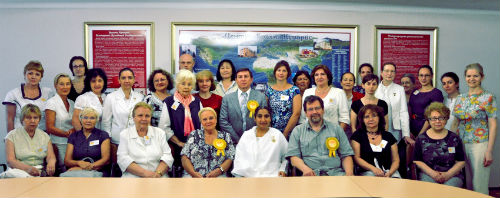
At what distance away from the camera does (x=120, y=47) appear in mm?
5305

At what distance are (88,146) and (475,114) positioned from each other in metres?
4.05

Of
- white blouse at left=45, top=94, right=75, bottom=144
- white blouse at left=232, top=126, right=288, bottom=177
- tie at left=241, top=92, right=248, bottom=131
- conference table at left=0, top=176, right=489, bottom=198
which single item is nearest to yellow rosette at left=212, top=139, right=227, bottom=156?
white blouse at left=232, top=126, right=288, bottom=177

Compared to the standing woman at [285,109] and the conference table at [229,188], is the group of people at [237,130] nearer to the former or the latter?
the standing woman at [285,109]

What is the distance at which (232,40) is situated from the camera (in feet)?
17.5

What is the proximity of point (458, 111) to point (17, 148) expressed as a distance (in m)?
4.64

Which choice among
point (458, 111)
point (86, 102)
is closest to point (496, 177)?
point (458, 111)

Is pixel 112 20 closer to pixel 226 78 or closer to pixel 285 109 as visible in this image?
pixel 226 78

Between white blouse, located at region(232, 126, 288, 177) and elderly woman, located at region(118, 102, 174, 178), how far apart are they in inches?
26.9

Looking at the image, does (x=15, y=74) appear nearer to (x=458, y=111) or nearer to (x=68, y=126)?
(x=68, y=126)

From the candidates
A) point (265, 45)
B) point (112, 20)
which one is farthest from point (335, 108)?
point (112, 20)

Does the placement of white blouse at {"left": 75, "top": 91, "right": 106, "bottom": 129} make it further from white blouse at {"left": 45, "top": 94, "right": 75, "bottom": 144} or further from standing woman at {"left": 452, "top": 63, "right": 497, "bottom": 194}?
standing woman at {"left": 452, "top": 63, "right": 497, "bottom": 194}

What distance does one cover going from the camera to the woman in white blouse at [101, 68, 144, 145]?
4.21 m

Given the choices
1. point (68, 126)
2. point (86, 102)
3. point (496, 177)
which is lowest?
point (496, 177)

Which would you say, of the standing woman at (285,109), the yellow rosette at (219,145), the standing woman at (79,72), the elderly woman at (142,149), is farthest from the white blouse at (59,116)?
the standing woman at (285,109)
